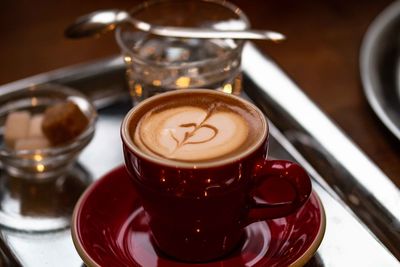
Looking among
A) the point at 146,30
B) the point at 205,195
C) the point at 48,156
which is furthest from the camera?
the point at 146,30

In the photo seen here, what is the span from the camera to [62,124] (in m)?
0.72

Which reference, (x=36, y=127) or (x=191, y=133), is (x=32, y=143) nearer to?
(x=36, y=127)

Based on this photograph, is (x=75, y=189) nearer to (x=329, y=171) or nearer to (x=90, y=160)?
(x=90, y=160)

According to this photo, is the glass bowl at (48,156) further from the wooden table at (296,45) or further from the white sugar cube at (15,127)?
the wooden table at (296,45)

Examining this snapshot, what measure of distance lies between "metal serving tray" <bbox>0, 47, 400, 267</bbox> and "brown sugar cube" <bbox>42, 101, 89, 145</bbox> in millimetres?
33

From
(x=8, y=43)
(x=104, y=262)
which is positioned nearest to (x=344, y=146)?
(x=104, y=262)

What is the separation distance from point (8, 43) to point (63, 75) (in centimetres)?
25

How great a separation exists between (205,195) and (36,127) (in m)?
0.28

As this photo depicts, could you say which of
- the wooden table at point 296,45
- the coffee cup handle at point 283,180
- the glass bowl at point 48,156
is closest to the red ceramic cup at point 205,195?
the coffee cup handle at point 283,180

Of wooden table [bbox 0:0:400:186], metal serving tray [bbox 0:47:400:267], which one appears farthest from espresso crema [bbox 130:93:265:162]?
wooden table [bbox 0:0:400:186]

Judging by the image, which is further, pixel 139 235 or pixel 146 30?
pixel 146 30

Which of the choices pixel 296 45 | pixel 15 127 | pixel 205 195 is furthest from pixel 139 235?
pixel 296 45

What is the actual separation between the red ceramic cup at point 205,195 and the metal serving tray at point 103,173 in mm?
72

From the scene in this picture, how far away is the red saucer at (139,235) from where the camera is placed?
0.56 m
